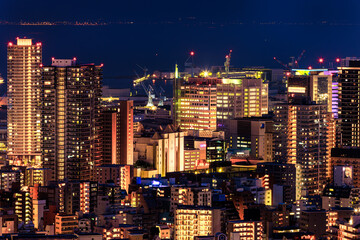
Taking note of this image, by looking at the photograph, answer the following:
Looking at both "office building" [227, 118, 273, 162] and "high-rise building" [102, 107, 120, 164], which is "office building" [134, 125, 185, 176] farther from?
"office building" [227, 118, 273, 162]

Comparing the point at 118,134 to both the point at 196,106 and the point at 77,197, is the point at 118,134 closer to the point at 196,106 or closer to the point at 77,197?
the point at 77,197

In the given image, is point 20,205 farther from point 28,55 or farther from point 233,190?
point 28,55

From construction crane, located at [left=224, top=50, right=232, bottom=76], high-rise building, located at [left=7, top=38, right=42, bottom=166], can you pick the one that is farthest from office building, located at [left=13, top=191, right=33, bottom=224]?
construction crane, located at [left=224, top=50, right=232, bottom=76]

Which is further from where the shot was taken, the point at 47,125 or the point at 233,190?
the point at 47,125

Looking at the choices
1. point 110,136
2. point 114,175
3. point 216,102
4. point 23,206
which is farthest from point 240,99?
point 23,206

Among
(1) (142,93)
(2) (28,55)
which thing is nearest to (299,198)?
(2) (28,55)

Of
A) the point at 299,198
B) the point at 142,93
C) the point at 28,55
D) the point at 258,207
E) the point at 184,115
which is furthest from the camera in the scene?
the point at 142,93
